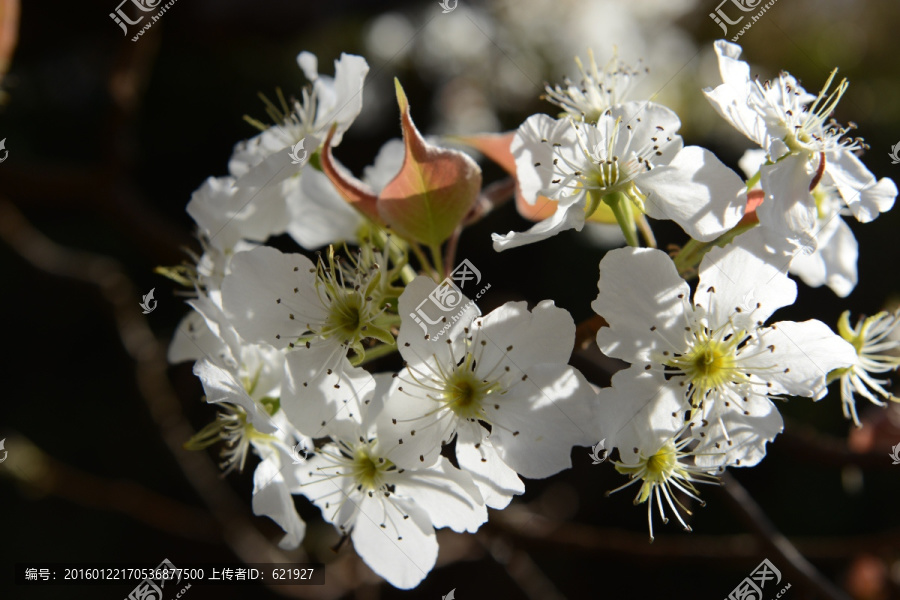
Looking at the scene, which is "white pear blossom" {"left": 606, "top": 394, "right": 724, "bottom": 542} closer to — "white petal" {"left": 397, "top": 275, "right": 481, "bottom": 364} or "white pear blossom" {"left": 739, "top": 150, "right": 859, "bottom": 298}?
"white petal" {"left": 397, "top": 275, "right": 481, "bottom": 364}

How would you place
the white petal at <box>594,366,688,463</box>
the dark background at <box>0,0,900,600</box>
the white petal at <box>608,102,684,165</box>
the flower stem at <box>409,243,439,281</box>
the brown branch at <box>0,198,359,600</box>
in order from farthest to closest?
1. the brown branch at <box>0,198,359,600</box>
2. the dark background at <box>0,0,900,600</box>
3. the flower stem at <box>409,243,439,281</box>
4. the white petal at <box>608,102,684,165</box>
5. the white petal at <box>594,366,688,463</box>

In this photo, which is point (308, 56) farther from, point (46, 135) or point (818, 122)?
point (46, 135)

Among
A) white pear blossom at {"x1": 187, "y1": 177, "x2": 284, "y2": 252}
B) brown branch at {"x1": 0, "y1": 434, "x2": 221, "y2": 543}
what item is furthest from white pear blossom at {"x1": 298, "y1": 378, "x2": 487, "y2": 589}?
brown branch at {"x1": 0, "y1": 434, "x2": 221, "y2": 543}

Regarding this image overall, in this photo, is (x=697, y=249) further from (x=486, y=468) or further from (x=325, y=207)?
(x=325, y=207)

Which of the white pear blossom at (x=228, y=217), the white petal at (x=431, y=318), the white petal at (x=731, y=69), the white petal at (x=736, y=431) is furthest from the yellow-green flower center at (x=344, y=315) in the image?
the white petal at (x=731, y=69)

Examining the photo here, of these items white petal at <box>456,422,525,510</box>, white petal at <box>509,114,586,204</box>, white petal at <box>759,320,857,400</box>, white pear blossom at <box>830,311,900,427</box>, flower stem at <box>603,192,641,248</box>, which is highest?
white petal at <box>509,114,586,204</box>

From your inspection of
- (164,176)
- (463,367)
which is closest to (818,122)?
(463,367)

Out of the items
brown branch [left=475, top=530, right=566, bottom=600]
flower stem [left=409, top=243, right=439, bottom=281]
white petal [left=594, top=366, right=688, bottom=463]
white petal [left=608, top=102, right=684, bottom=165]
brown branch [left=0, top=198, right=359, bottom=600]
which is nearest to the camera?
white petal [left=594, top=366, right=688, bottom=463]

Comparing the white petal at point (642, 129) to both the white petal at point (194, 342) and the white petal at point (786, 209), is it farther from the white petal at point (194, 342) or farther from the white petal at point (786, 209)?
the white petal at point (194, 342)
